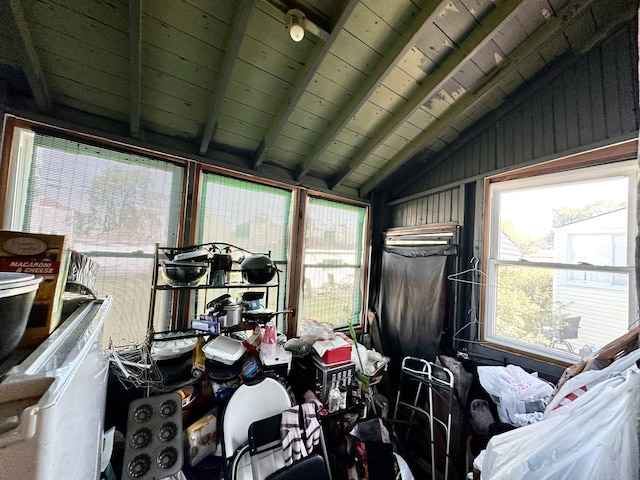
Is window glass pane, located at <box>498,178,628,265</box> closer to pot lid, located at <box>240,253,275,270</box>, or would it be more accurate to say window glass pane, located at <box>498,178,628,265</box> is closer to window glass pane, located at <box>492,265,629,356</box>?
window glass pane, located at <box>492,265,629,356</box>

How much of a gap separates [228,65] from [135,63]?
456 millimetres

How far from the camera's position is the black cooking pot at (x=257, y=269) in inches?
62.5

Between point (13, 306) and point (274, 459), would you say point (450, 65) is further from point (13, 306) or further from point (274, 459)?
point (274, 459)

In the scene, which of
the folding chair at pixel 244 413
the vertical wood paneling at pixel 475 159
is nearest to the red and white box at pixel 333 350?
the folding chair at pixel 244 413

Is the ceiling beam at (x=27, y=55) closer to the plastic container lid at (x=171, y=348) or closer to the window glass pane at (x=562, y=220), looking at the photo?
the plastic container lid at (x=171, y=348)

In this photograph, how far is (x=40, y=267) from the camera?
0.59 meters

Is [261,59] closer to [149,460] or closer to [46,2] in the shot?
[46,2]

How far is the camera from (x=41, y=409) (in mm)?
291

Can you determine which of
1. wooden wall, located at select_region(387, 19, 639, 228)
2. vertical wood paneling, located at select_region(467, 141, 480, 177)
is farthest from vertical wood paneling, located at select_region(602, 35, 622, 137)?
vertical wood paneling, located at select_region(467, 141, 480, 177)

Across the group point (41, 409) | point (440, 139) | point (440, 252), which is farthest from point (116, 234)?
point (440, 139)

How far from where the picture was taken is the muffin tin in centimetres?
105

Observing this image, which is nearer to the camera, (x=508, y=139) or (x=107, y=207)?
(x=107, y=207)

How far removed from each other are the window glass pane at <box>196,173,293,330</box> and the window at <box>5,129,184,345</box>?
224 millimetres

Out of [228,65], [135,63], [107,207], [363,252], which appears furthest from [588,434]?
[107,207]
